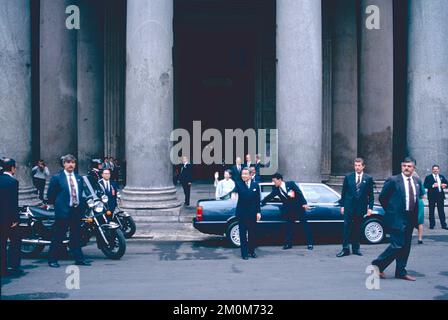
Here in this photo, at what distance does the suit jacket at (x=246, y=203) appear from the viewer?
10117 mm

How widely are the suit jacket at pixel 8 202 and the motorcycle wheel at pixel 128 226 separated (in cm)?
393

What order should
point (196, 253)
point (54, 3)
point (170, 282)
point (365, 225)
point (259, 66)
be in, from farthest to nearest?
1. point (259, 66)
2. point (54, 3)
3. point (365, 225)
4. point (196, 253)
5. point (170, 282)

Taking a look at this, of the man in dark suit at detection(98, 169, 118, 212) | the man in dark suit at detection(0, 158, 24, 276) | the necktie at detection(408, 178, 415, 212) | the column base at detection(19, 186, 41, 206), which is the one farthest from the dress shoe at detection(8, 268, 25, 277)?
the necktie at detection(408, 178, 415, 212)

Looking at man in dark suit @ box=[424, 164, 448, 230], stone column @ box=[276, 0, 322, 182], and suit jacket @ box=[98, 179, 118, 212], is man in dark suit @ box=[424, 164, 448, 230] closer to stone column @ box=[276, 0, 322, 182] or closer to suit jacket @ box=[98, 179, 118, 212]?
stone column @ box=[276, 0, 322, 182]

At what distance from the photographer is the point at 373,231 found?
1177cm

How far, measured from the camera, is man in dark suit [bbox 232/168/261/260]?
1011 cm

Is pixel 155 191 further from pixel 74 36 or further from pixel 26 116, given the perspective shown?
pixel 74 36

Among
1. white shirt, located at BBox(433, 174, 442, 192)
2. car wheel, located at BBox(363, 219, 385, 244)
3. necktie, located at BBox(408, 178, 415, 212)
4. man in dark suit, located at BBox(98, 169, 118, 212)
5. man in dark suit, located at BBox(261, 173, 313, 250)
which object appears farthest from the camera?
white shirt, located at BBox(433, 174, 442, 192)

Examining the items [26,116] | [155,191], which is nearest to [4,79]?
[26,116]

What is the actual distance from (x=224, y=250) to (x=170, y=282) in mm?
3398

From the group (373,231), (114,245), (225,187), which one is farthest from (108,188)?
(373,231)

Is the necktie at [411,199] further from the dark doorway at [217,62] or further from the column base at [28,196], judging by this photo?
the dark doorway at [217,62]

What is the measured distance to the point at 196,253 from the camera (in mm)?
10781

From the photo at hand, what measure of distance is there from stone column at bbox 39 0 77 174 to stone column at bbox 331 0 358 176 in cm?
1055
